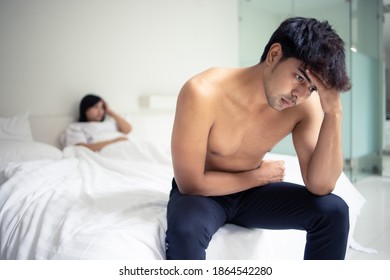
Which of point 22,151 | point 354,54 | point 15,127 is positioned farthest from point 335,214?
point 354,54

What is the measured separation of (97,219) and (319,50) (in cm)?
65

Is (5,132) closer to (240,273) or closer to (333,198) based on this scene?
(240,273)

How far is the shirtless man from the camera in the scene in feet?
2.25

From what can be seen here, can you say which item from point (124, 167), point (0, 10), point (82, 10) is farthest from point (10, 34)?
point (124, 167)

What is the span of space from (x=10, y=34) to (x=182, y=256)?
127 centimetres

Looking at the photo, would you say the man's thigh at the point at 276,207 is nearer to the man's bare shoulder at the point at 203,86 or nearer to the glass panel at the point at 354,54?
the man's bare shoulder at the point at 203,86

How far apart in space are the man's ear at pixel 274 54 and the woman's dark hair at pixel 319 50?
0.09ft

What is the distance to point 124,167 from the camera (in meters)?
1.31

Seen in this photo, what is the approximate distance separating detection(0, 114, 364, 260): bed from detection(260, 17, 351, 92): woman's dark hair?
0.42 m

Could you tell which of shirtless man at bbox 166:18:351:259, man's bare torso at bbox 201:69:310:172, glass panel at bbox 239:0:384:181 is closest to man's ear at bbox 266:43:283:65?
shirtless man at bbox 166:18:351:259

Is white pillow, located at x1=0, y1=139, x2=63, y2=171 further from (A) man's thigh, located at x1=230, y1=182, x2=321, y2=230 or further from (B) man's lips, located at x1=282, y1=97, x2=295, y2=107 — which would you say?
(B) man's lips, located at x1=282, y1=97, x2=295, y2=107

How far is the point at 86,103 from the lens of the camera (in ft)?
5.82

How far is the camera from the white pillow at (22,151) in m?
1.36

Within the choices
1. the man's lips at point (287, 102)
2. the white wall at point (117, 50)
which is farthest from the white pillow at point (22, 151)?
the man's lips at point (287, 102)
